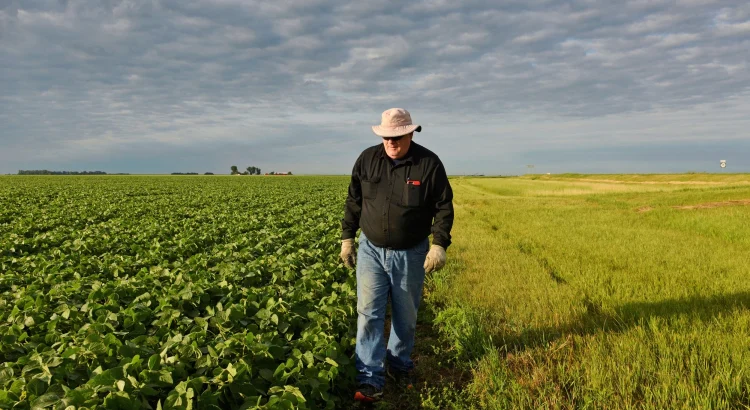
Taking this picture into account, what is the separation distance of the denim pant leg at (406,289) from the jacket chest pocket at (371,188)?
61cm

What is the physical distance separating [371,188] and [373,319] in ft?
4.23

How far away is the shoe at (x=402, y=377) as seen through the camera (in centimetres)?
443

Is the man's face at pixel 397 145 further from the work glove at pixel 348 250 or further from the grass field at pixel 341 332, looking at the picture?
the grass field at pixel 341 332

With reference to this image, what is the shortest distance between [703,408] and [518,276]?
462 centimetres

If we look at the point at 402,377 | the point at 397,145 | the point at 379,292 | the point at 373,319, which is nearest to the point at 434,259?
the point at 379,292

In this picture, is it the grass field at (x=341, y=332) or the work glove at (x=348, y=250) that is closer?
the grass field at (x=341, y=332)

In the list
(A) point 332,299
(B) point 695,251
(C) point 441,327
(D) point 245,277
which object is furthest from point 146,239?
(B) point 695,251

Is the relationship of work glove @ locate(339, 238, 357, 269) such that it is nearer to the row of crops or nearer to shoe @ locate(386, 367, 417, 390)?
the row of crops

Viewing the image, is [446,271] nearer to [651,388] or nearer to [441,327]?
[441,327]

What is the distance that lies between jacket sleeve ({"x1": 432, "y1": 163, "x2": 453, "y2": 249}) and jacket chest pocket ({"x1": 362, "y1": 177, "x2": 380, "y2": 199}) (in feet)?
1.83

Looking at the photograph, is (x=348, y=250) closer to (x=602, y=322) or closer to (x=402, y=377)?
(x=402, y=377)

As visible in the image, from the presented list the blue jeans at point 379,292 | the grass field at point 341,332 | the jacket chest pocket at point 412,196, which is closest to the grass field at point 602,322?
the grass field at point 341,332

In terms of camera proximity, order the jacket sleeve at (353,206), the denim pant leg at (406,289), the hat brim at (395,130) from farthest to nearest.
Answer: the jacket sleeve at (353,206) < the denim pant leg at (406,289) < the hat brim at (395,130)

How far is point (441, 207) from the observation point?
163 inches
